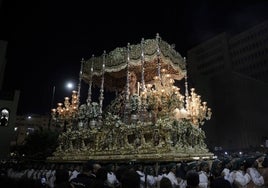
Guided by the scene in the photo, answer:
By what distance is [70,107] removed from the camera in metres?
15.7

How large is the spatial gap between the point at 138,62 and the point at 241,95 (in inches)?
644

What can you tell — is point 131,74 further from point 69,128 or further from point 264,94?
point 264,94

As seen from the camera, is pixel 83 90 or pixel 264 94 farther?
pixel 264 94

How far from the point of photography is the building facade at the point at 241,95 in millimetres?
24891

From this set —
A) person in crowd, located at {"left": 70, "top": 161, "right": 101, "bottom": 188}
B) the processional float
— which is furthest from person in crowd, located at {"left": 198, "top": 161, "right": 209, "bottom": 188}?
person in crowd, located at {"left": 70, "top": 161, "right": 101, "bottom": 188}

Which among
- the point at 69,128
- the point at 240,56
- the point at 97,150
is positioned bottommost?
the point at 97,150

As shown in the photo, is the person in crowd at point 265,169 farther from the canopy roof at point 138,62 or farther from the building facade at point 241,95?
the building facade at point 241,95

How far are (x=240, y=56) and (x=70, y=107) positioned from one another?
1127 inches

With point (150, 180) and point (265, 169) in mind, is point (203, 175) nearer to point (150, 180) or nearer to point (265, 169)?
point (265, 169)

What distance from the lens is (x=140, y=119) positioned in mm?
12344

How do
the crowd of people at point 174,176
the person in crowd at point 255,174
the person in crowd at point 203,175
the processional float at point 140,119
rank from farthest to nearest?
the processional float at point 140,119, the person in crowd at point 203,175, the person in crowd at point 255,174, the crowd of people at point 174,176

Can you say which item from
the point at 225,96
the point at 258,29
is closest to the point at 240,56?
the point at 258,29

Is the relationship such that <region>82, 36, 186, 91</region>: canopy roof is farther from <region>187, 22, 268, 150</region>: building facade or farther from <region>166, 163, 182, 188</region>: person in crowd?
<region>187, 22, 268, 150</region>: building facade

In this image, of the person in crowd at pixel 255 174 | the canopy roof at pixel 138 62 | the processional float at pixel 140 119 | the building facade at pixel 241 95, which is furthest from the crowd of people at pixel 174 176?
the building facade at pixel 241 95
